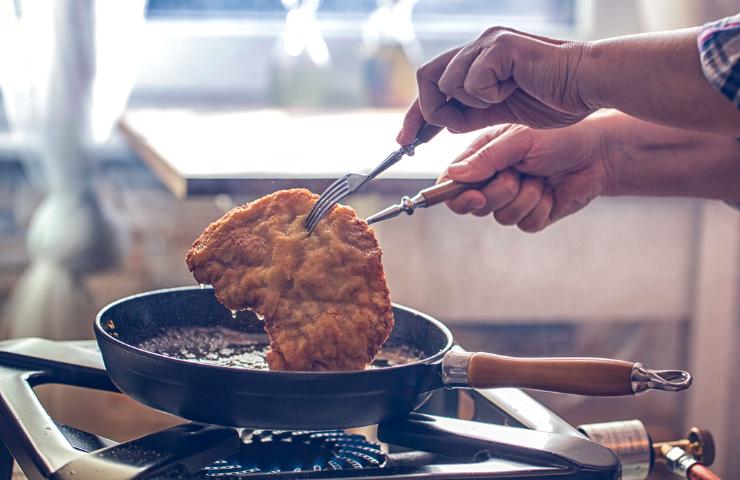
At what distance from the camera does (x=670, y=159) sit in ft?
4.68

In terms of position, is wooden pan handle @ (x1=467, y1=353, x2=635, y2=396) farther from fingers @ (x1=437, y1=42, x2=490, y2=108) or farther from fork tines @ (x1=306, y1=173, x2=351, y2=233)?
fingers @ (x1=437, y1=42, x2=490, y2=108)

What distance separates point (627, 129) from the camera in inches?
55.9

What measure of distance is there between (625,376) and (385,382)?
227 millimetres

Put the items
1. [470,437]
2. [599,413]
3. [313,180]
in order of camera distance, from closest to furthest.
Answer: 1. [470,437]
2. [313,180]
3. [599,413]

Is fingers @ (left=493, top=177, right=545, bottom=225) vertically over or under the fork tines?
under

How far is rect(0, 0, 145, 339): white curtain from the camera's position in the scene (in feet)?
7.58

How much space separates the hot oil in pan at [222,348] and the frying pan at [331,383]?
134 mm

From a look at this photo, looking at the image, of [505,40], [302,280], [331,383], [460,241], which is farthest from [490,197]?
[460,241]

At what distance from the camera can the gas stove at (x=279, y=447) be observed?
2.98ft

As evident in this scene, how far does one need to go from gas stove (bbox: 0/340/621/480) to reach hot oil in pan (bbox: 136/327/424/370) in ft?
0.26

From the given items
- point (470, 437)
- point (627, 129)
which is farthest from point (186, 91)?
point (470, 437)

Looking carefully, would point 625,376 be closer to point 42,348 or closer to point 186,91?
point 42,348

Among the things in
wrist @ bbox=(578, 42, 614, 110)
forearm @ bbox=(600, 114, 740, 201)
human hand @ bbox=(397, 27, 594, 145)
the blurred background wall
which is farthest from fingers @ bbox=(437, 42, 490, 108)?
the blurred background wall

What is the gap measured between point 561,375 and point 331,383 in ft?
0.74
